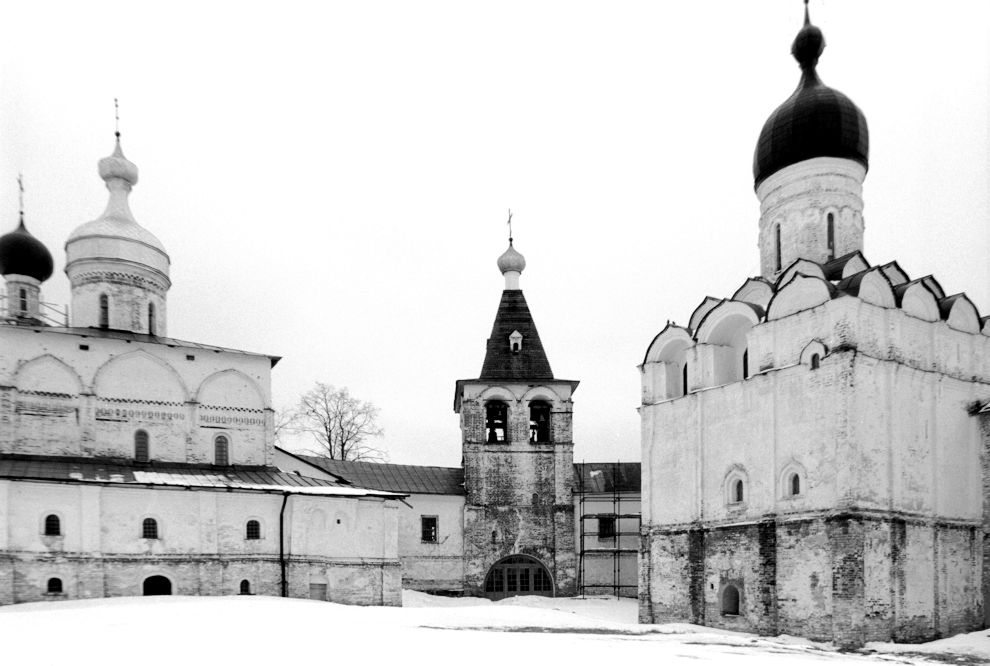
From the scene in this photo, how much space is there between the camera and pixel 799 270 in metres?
15.4

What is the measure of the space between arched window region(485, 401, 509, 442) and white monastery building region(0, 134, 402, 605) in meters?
6.26

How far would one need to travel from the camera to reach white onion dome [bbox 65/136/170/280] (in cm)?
1838

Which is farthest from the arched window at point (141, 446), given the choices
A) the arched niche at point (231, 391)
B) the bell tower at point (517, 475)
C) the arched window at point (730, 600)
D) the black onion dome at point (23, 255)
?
the arched window at point (730, 600)

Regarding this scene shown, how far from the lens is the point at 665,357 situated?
1797 cm

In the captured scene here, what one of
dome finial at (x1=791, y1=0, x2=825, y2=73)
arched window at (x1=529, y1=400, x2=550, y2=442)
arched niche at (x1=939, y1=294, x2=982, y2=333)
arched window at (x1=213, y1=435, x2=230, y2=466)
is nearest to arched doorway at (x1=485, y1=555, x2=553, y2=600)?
arched window at (x1=529, y1=400, x2=550, y2=442)

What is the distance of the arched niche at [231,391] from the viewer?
18.1 m

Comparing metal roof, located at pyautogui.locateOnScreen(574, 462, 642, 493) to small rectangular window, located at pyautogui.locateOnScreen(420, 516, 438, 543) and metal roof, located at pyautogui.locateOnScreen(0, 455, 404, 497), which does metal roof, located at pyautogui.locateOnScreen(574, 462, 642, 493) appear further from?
metal roof, located at pyautogui.locateOnScreen(0, 455, 404, 497)

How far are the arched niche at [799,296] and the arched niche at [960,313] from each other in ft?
9.22

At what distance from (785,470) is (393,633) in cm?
793

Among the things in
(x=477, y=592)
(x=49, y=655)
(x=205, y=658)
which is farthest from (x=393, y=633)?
(x=477, y=592)

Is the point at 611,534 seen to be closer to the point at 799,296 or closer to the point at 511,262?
the point at 511,262

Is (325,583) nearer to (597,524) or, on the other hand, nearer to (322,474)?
(322,474)

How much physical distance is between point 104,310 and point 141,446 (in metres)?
3.49

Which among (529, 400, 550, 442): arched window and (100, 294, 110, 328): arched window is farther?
(529, 400, 550, 442): arched window
